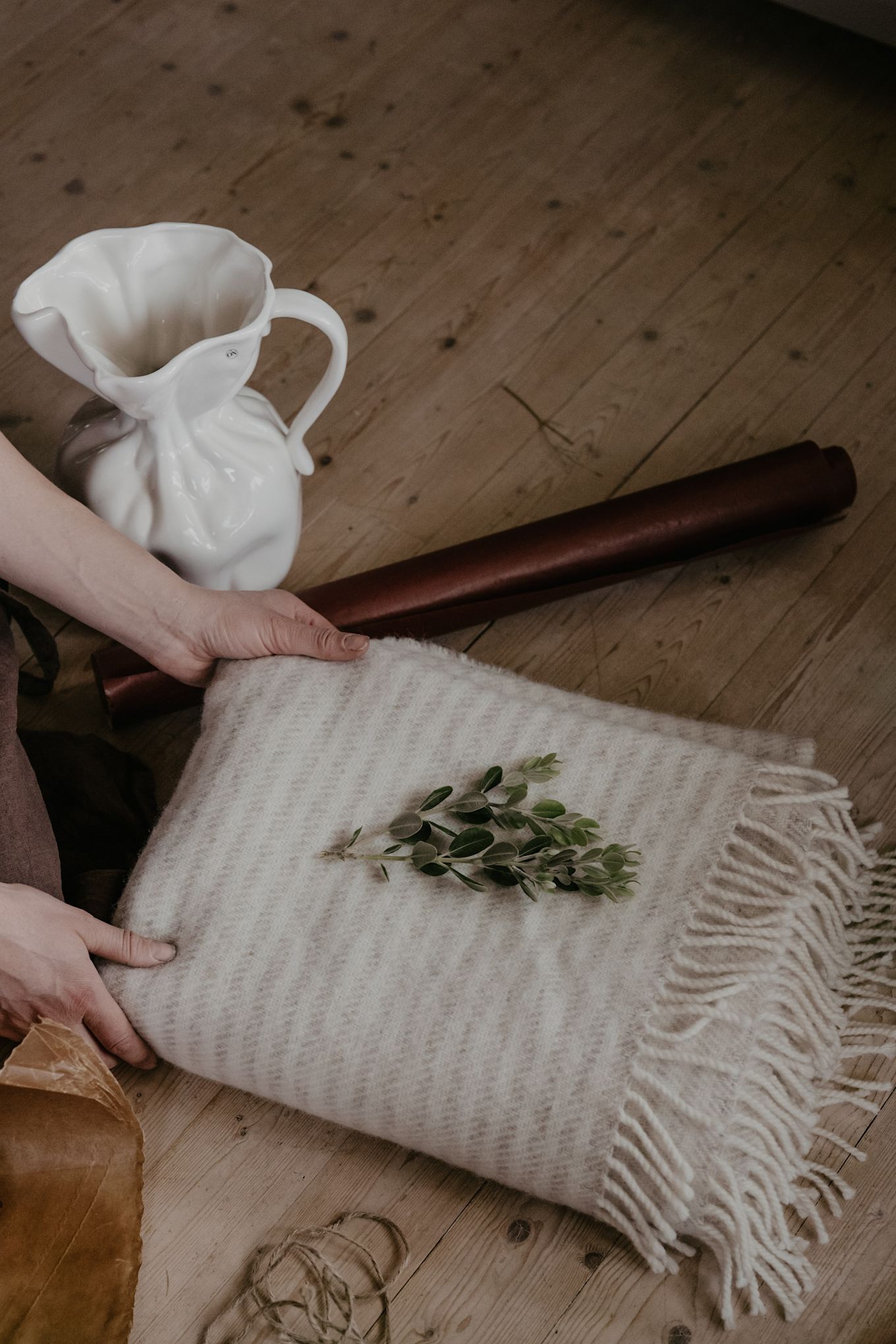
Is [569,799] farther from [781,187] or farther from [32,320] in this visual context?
[781,187]

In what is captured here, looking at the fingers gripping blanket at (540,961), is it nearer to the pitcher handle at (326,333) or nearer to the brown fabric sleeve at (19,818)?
the brown fabric sleeve at (19,818)

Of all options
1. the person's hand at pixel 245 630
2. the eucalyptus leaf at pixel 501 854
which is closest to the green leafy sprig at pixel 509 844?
the eucalyptus leaf at pixel 501 854

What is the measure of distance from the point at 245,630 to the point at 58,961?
0.95 ft

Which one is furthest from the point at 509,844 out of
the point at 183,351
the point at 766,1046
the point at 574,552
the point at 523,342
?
the point at 523,342

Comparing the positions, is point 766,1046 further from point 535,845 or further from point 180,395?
point 180,395

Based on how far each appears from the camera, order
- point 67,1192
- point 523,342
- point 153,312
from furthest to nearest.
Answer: point 523,342 < point 153,312 < point 67,1192

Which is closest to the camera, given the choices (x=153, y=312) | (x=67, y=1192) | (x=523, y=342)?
(x=67, y=1192)

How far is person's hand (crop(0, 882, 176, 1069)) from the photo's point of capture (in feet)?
2.57

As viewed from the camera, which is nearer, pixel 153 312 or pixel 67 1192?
pixel 67 1192

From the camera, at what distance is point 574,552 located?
106cm

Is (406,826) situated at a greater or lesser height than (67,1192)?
greater

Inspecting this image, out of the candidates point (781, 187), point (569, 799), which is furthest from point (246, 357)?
point (781, 187)

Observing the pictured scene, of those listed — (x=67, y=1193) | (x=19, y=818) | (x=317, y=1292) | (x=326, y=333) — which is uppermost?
(x=326, y=333)

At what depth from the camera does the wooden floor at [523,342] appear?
850 millimetres
